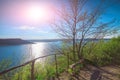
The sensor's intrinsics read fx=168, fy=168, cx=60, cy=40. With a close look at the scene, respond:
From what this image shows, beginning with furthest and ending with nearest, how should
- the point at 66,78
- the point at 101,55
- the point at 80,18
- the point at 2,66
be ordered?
1. the point at 101,55
2. the point at 80,18
3. the point at 2,66
4. the point at 66,78

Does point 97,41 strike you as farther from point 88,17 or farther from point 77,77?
point 77,77

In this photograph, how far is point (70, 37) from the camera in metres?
9.70

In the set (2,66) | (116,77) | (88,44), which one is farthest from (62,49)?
(116,77)

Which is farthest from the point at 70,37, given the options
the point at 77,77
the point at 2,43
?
the point at 2,43

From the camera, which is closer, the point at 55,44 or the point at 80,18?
the point at 80,18

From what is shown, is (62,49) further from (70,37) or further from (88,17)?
(88,17)

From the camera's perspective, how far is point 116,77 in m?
6.31

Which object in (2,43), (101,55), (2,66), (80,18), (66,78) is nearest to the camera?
(66,78)

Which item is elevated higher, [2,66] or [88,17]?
[88,17]

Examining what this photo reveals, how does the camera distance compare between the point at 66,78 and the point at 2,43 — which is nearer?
the point at 66,78

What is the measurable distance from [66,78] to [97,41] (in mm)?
4917

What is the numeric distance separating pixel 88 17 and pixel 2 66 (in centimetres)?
514

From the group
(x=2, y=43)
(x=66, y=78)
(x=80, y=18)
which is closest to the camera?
(x=66, y=78)

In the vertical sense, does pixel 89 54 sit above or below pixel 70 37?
below
